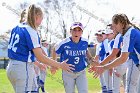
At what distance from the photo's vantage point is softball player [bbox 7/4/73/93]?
6.57 m

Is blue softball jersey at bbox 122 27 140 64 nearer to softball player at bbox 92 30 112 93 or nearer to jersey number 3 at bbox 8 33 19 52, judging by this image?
jersey number 3 at bbox 8 33 19 52

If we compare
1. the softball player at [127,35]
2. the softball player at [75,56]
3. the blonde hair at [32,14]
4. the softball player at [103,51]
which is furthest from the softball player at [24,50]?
the softball player at [103,51]

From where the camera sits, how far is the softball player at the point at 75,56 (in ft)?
30.1

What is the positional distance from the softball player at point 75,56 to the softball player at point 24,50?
254 cm

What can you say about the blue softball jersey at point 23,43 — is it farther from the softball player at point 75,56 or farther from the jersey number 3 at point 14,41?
the softball player at point 75,56

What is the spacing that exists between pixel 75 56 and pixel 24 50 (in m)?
2.79

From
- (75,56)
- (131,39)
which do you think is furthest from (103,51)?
(131,39)

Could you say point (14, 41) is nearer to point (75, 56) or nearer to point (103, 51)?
point (75, 56)

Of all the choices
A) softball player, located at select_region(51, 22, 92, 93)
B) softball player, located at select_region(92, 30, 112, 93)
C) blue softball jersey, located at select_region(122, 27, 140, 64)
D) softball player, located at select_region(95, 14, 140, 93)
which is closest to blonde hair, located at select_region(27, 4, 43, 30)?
softball player, located at select_region(95, 14, 140, 93)

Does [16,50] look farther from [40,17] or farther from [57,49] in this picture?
[57,49]

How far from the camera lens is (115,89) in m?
10.9

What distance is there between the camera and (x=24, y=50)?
6.61 metres

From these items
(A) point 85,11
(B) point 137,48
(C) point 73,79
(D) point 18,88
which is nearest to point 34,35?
(D) point 18,88

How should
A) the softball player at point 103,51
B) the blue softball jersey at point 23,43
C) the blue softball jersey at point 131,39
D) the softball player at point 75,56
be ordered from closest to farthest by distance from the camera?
the blue softball jersey at point 23,43, the blue softball jersey at point 131,39, the softball player at point 75,56, the softball player at point 103,51
